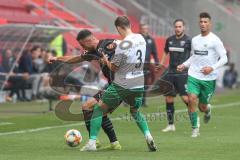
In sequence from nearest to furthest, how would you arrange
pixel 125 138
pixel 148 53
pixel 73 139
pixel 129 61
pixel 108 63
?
pixel 108 63
pixel 129 61
pixel 73 139
pixel 125 138
pixel 148 53

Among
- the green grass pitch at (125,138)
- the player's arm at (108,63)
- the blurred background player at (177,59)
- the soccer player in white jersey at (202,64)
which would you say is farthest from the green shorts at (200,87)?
the player's arm at (108,63)

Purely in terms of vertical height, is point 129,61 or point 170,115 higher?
point 129,61

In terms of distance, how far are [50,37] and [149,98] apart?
4.39 meters

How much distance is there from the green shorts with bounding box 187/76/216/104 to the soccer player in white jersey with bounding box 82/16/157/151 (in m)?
3.18

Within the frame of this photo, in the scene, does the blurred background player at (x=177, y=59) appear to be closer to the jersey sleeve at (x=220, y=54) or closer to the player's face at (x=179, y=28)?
the player's face at (x=179, y=28)

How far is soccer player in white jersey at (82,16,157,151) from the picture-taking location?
12344mm

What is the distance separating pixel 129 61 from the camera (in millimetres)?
12430

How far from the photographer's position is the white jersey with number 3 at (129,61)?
40.5ft

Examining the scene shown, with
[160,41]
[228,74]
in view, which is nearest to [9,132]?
[160,41]

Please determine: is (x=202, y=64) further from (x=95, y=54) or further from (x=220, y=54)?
(x=95, y=54)

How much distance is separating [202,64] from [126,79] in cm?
363

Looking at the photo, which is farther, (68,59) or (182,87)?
(182,87)

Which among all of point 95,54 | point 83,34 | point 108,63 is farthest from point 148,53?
point 108,63

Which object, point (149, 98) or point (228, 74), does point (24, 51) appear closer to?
point (149, 98)
